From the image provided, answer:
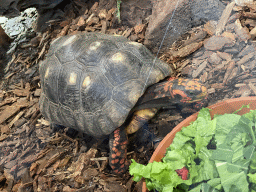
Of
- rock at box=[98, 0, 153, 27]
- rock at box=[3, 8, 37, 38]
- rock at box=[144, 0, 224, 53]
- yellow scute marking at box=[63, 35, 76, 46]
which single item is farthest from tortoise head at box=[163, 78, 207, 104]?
rock at box=[3, 8, 37, 38]

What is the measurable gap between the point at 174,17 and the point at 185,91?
135 centimetres

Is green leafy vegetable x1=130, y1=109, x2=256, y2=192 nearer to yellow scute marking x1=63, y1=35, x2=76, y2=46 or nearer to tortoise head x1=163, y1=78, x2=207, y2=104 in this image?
tortoise head x1=163, y1=78, x2=207, y2=104

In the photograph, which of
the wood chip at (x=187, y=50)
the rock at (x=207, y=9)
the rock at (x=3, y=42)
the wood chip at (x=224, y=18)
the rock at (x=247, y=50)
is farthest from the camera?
the rock at (x=3, y=42)

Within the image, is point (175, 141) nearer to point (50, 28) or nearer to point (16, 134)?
point (16, 134)

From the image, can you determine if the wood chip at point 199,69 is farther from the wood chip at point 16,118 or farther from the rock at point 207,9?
the wood chip at point 16,118

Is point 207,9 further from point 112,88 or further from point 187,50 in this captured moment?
point 112,88

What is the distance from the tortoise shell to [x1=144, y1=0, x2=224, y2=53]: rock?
0.57 meters

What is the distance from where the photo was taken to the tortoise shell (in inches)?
103

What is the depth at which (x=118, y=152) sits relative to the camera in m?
2.63

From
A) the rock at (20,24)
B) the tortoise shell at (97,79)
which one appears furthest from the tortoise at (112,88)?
the rock at (20,24)

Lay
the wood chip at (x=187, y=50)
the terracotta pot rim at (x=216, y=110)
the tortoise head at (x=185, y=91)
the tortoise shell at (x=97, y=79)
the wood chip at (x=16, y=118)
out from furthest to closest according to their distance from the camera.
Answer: the wood chip at (x=16, y=118) < the wood chip at (x=187, y=50) < the tortoise shell at (x=97, y=79) < the tortoise head at (x=185, y=91) < the terracotta pot rim at (x=216, y=110)

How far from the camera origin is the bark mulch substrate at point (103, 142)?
256 centimetres

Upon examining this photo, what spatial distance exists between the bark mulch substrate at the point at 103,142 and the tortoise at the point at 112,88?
22 cm

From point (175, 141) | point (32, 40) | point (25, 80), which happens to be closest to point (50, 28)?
point (32, 40)
